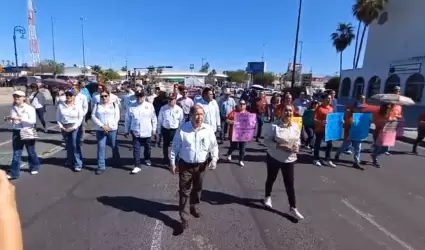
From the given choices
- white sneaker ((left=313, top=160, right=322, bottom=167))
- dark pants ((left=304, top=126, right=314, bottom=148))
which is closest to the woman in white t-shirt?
white sneaker ((left=313, top=160, right=322, bottom=167))

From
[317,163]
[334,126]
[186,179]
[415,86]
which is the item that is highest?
[415,86]

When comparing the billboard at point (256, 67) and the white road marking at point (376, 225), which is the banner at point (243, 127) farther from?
the billboard at point (256, 67)

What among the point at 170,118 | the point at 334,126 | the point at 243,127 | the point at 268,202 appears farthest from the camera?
the point at 334,126

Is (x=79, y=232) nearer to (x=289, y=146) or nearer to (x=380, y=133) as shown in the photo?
→ (x=289, y=146)

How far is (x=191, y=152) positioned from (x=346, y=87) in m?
37.8

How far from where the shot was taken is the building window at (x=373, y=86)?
1200 inches

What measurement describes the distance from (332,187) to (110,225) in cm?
416

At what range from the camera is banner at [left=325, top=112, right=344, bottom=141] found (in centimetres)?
768

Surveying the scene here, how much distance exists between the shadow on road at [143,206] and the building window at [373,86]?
31.3 meters

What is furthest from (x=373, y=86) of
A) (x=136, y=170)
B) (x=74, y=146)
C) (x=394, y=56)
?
(x=74, y=146)

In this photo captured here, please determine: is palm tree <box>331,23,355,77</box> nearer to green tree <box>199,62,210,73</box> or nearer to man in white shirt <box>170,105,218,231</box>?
man in white shirt <box>170,105,218,231</box>

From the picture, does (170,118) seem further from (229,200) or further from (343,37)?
(343,37)

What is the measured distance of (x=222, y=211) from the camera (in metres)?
4.52

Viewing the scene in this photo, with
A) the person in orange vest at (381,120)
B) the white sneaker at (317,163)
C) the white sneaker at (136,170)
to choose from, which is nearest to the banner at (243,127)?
the white sneaker at (317,163)
